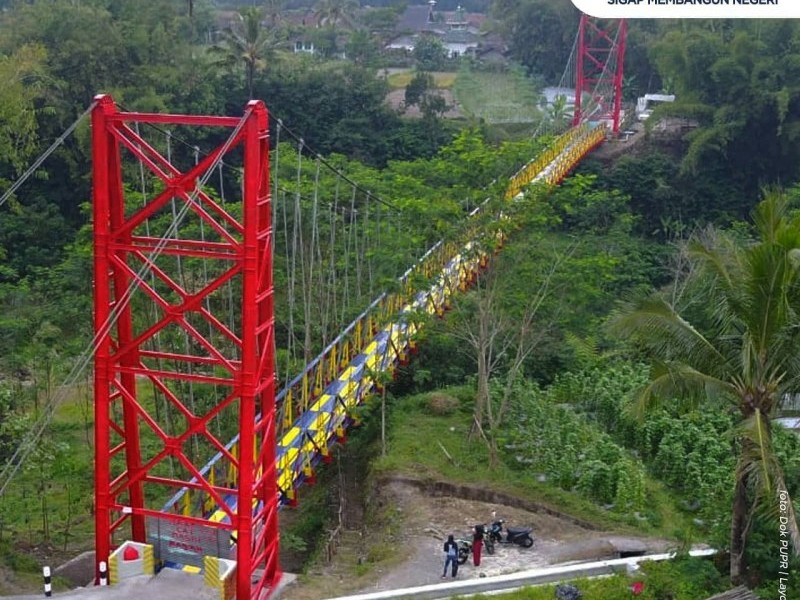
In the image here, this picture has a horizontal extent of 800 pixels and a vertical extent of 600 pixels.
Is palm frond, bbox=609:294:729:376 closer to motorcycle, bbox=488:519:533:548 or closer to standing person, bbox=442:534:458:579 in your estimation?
standing person, bbox=442:534:458:579

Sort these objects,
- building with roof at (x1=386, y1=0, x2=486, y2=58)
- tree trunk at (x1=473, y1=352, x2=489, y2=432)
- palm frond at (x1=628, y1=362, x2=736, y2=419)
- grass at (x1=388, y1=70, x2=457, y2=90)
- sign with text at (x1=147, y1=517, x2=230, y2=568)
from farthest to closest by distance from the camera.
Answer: building with roof at (x1=386, y1=0, x2=486, y2=58), grass at (x1=388, y1=70, x2=457, y2=90), tree trunk at (x1=473, y1=352, x2=489, y2=432), sign with text at (x1=147, y1=517, x2=230, y2=568), palm frond at (x1=628, y1=362, x2=736, y2=419)

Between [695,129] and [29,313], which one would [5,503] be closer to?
[29,313]

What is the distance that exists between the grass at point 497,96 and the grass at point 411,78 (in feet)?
1.67

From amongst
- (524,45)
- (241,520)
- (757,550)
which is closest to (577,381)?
(757,550)

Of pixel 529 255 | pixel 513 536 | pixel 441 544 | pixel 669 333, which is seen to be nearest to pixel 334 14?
pixel 529 255

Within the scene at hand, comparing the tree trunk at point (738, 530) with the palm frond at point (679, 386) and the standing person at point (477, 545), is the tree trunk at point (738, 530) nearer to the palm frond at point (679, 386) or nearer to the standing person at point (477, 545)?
the palm frond at point (679, 386)

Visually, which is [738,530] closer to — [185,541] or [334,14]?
[185,541]

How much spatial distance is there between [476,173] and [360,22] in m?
39.5

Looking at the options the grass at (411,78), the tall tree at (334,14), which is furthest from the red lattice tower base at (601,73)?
the tall tree at (334,14)

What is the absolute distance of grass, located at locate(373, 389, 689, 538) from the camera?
1217 centimetres

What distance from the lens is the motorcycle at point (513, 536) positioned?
11.6m

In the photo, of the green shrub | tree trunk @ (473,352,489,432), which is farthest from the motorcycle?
the green shrub

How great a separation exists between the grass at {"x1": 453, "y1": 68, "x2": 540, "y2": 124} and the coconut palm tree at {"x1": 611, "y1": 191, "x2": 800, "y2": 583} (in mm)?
28641

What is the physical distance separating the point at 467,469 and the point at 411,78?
32117 mm
